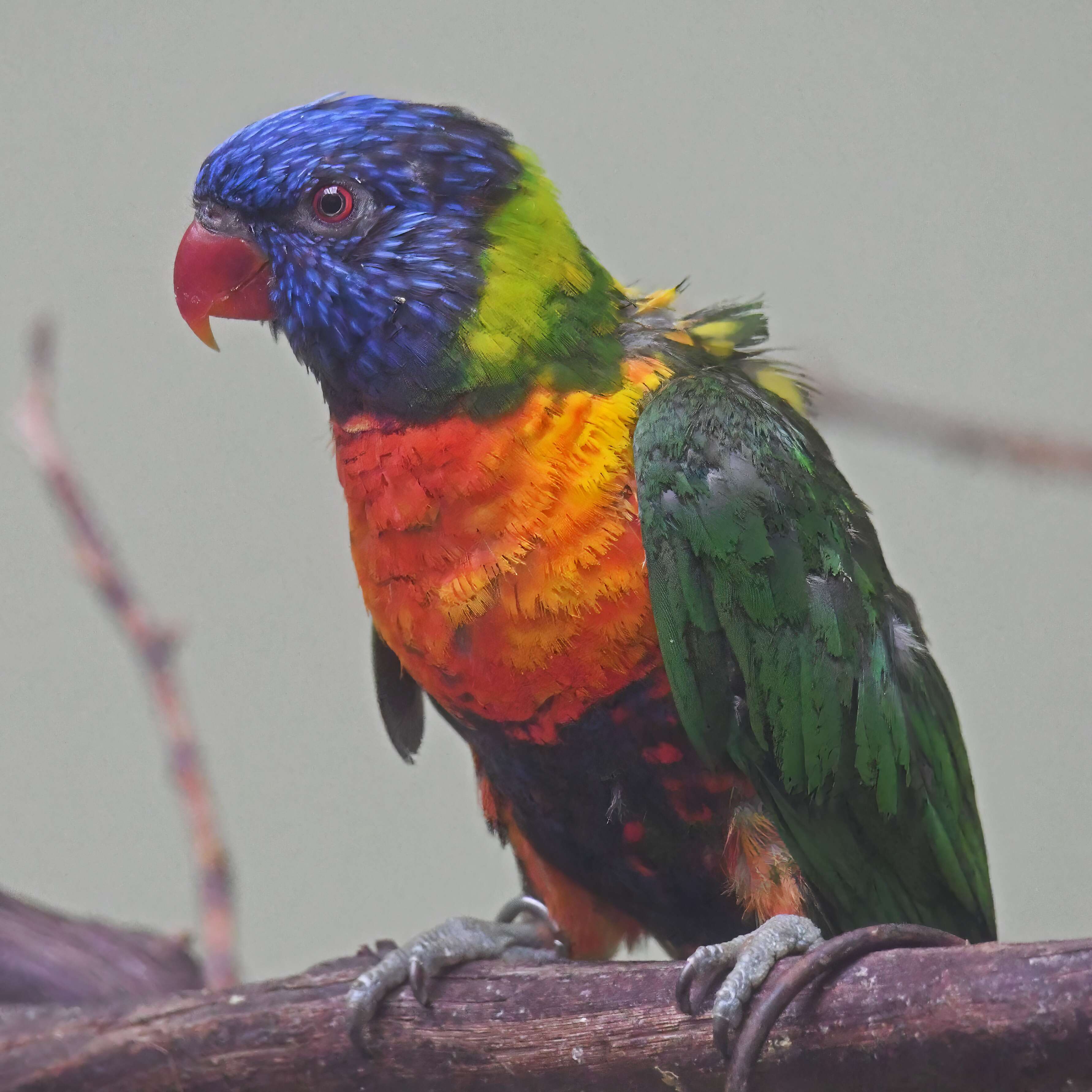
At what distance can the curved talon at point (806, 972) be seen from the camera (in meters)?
1.60

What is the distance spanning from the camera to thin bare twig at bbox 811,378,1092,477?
350cm

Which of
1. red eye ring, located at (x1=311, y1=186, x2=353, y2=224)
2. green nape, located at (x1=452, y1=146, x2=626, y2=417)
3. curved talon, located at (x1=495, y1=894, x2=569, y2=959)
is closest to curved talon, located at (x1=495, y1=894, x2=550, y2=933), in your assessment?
curved talon, located at (x1=495, y1=894, x2=569, y2=959)

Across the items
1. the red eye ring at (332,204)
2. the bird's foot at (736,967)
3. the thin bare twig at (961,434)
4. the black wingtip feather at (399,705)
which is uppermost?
the red eye ring at (332,204)

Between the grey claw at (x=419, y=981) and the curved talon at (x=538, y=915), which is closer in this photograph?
the grey claw at (x=419, y=981)

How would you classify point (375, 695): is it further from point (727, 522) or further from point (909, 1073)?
point (909, 1073)

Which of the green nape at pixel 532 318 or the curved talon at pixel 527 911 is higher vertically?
the green nape at pixel 532 318

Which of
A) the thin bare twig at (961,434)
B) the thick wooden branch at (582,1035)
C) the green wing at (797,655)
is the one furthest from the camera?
the thin bare twig at (961,434)

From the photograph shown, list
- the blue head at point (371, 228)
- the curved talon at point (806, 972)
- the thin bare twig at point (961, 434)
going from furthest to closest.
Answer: the thin bare twig at point (961, 434) < the blue head at point (371, 228) < the curved talon at point (806, 972)

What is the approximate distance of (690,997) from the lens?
171 cm

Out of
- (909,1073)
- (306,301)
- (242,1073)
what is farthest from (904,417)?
(242,1073)

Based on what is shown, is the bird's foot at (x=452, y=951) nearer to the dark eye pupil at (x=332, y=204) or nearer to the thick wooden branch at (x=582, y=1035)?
the thick wooden branch at (x=582, y=1035)

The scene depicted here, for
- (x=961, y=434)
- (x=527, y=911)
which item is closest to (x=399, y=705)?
(x=527, y=911)

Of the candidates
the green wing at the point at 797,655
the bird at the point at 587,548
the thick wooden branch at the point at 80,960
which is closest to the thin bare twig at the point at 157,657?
the thick wooden branch at the point at 80,960

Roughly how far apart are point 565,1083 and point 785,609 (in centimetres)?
84
